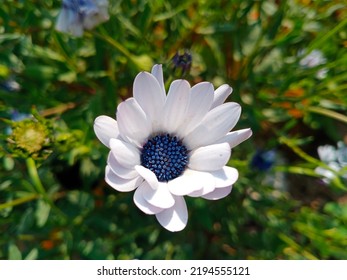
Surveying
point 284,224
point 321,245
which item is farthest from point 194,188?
point 284,224

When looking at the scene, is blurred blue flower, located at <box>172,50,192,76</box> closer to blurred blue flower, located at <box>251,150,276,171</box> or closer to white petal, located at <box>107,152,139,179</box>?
white petal, located at <box>107,152,139,179</box>

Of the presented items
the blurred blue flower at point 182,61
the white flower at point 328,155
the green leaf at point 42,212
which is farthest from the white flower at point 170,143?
the white flower at point 328,155

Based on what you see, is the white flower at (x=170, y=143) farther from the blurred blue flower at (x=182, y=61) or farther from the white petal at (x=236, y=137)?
the blurred blue flower at (x=182, y=61)

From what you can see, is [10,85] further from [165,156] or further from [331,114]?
[331,114]

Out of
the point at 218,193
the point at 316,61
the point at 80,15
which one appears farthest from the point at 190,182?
the point at 316,61

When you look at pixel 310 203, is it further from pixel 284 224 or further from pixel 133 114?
pixel 133 114

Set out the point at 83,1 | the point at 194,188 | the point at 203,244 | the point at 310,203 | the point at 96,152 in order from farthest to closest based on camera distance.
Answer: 1. the point at 310,203
2. the point at 203,244
3. the point at 96,152
4. the point at 83,1
5. the point at 194,188
